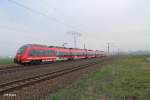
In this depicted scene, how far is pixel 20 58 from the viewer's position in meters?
27.8

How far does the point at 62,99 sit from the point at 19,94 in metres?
2.26

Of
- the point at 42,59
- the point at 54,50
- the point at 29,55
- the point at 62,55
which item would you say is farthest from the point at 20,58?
the point at 62,55

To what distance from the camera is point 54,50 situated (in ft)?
124

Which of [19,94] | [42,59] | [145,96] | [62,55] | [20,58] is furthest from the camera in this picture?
[62,55]

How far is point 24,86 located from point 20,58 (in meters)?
17.5

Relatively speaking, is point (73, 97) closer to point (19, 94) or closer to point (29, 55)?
point (19, 94)

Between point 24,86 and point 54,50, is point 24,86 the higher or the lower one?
the lower one

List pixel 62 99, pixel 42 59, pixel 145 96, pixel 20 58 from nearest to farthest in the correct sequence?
pixel 62 99
pixel 145 96
pixel 20 58
pixel 42 59

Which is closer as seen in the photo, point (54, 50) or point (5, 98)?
point (5, 98)

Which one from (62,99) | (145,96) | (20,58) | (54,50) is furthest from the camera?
(54,50)

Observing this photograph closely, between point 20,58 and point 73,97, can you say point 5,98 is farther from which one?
point 20,58

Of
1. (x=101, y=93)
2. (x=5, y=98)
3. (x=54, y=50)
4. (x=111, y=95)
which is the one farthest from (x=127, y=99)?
(x=54, y=50)

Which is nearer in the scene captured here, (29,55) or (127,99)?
(127,99)

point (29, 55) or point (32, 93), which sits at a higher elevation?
point (29, 55)
